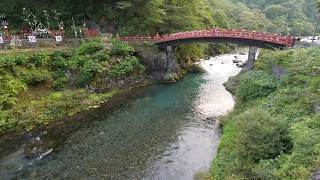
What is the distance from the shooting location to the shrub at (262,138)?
20.2 metres

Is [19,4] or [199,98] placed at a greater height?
[19,4]

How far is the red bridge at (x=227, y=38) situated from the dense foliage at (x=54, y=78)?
5.57m

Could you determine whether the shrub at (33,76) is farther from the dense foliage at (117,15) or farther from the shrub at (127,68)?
the dense foliage at (117,15)

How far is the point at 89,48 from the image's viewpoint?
46.9 metres

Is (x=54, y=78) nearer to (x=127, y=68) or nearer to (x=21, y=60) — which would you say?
(x=21, y=60)

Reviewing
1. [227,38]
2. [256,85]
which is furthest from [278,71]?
[227,38]

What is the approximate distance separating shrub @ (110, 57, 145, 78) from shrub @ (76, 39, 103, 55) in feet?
12.7

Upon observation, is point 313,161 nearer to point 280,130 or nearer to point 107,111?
point 280,130

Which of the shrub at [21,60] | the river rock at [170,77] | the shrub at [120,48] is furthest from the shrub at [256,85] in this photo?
the shrub at [21,60]

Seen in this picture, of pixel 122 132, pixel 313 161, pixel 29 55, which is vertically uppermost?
pixel 29 55

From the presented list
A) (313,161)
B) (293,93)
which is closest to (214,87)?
(293,93)

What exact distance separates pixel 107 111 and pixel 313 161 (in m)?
25.6

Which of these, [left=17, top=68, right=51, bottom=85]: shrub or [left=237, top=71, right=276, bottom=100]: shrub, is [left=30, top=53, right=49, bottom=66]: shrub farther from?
[left=237, top=71, right=276, bottom=100]: shrub

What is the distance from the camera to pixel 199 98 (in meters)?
43.4
